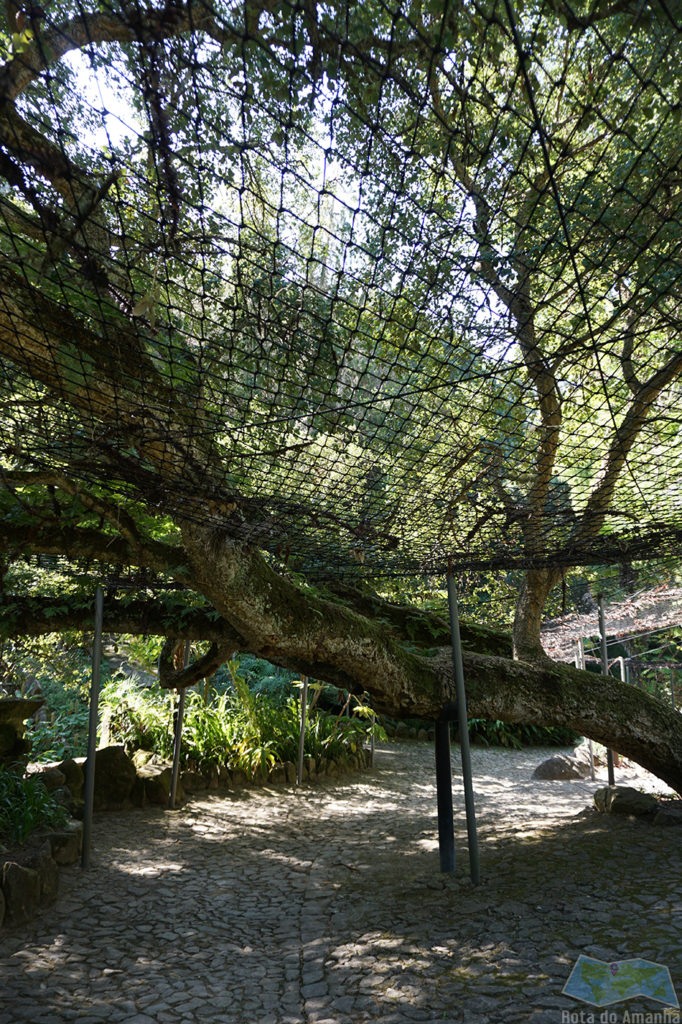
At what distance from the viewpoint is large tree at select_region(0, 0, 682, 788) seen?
1.41 meters

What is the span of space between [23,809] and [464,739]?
239cm

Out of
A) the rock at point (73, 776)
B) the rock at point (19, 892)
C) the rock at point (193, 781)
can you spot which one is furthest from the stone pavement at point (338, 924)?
the rock at point (193, 781)

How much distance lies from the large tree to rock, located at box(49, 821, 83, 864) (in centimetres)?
122

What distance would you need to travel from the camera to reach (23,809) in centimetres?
372

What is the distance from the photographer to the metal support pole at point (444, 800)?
3.69m

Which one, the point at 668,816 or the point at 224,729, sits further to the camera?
the point at 224,729

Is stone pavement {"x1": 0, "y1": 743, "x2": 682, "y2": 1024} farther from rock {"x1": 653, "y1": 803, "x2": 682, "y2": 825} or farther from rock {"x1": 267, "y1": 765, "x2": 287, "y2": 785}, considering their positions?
rock {"x1": 267, "y1": 765, "x2": 287, "y2": 785}

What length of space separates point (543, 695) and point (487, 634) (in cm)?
136

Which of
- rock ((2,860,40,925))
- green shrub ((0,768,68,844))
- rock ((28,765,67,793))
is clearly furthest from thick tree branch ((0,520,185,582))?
rock ((2,860,40,925))

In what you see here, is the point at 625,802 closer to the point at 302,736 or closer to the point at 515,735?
the point at 302,736

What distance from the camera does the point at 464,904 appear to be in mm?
3176

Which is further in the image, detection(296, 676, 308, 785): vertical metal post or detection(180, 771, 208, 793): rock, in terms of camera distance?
detection(296, 676, 308, 785): vertical metal post

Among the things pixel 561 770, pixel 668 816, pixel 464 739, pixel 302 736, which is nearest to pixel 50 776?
pixel 302 736

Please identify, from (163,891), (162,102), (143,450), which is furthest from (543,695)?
(162,102)
